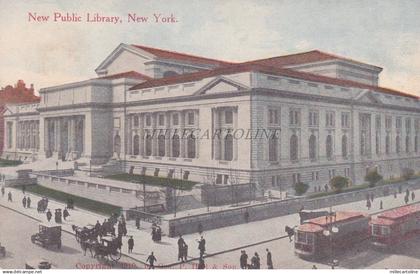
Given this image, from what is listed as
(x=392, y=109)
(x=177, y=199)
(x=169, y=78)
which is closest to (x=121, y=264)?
(x=177, y=199)

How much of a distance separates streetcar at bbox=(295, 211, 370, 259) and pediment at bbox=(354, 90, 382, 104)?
20.1ft

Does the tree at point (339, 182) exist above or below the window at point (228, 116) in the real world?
below

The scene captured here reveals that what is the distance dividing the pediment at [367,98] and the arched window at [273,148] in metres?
4.01

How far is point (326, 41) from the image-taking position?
14266 millimetres

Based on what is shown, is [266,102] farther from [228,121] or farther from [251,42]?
[251,42]

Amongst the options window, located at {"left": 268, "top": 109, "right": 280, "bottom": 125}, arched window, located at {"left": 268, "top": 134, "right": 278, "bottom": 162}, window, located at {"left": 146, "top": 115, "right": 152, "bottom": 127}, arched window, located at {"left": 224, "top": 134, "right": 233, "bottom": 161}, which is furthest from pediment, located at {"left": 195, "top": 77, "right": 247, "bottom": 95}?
window, located at {"left": 146, "top": 115, "right": 152, "bottom": 127}

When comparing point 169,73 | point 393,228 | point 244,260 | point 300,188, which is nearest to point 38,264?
point 244,260

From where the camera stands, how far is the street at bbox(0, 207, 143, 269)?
12344 mm

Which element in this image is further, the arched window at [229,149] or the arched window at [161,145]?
the arched window at [161,145]

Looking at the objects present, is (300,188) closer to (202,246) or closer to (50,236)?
(202,246)

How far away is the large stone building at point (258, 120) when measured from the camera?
16.4 meters

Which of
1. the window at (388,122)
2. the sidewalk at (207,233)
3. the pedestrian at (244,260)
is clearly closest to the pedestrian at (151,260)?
the sidewalk at (207,233)

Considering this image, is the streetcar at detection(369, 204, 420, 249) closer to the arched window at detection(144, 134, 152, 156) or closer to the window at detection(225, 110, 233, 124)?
the window at detection(225, 110, 233, 124)

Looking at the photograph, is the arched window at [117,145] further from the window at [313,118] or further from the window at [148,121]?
the window at [313,118]
